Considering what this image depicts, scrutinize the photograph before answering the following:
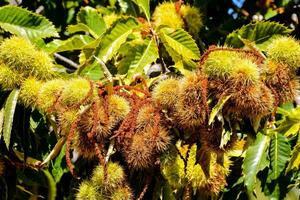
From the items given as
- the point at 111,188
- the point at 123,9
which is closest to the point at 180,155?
the point at 111,188

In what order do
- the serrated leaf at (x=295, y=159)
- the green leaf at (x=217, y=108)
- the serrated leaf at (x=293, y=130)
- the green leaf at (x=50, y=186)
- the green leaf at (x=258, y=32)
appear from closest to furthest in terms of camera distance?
the green leaf at (x=217, y=108)
the serrated leaf at (x=295, y=159)
the serrated leaf at (x=293, y=130)
the green leaf at (x=258, y=32)
the green leaf at (x=50, y=186)

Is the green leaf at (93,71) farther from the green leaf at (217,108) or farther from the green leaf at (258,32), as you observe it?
the green leaf at (217,108)

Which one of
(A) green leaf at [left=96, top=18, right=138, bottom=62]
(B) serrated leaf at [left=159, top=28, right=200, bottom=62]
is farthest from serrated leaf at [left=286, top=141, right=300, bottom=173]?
(A) green leaf at [left=96, top=18, right=138, bottom=62]

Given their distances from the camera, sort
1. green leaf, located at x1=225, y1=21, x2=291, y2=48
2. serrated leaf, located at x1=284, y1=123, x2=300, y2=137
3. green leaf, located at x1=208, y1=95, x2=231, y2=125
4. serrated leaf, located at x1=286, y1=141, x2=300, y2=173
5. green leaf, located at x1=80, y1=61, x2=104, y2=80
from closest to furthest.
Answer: green leaf, located at x1=208, y1=95, x2=231, y2=125
serrated leaf, located at x1=286, y1=141, x2=300, y2=173
serrated leaf, located at x1=284, y1=123, x2=300, y2=137
green leaf, located at x1=225, y1=21, x2=291, y2=48
green leaf, located at x1=80, y1=61, x2=104, y2=80

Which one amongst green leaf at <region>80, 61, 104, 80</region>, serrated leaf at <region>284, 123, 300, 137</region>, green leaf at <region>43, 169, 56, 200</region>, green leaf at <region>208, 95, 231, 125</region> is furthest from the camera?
green leaf at <region>43, 169, 56, 200</region>

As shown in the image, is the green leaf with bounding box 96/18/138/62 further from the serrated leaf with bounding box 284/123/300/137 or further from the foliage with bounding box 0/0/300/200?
the serrated leaf with bounding box 284/123/300/137

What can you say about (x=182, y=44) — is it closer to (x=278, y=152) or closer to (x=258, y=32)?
Answer: (x=258, y=32)

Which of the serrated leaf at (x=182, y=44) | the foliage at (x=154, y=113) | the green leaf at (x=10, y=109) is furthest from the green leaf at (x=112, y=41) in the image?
the green leaf at (x=10, y=109)
